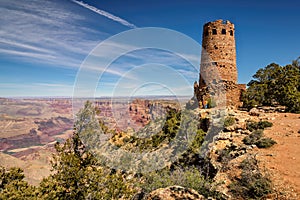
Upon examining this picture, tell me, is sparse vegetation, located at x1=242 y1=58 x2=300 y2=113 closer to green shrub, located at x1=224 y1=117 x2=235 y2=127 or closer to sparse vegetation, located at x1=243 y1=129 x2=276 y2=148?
green shrub, located at x1=224 y1=117 x2=235 y2=127

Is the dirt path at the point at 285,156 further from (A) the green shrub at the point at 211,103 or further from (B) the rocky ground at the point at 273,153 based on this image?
(A) the green shrub at the point at 211,103

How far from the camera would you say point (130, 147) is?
2356 cm

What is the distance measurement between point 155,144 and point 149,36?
36.2ft

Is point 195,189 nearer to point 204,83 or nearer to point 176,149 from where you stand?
point 176,149

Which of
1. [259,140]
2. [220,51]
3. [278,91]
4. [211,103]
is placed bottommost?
[259,140]

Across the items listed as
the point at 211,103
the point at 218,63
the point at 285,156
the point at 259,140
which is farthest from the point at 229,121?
the point at 218,63

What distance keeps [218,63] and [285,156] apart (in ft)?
51.7

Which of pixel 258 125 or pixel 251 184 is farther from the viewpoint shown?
pixel 258 125

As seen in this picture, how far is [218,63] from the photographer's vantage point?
1069 inches

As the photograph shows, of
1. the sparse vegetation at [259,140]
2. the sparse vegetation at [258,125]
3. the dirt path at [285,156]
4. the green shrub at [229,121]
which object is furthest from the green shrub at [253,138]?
the green shrub at [229,121]

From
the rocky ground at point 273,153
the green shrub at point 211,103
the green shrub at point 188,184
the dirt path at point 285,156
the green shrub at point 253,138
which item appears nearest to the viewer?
the dirt path at point 285,156

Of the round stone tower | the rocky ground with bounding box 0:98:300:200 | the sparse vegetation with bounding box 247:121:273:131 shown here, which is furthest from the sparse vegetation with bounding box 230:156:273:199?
the round stone tower

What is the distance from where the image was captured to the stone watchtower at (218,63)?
26969 mm

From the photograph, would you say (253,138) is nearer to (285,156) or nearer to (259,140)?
(259,140)
